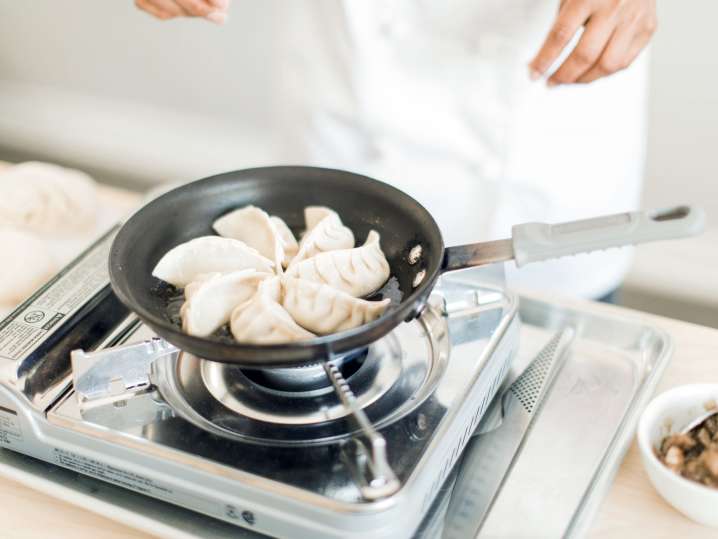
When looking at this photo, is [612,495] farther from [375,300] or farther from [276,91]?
[276,91]

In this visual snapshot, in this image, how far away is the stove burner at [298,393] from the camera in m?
0.73

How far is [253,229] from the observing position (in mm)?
857

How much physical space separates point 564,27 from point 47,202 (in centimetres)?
73

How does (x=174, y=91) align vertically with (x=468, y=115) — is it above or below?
below

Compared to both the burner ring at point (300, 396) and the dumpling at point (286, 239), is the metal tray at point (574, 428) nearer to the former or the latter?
the burner ring at point (300, 396)

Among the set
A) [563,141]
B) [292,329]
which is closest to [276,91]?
[563,141]

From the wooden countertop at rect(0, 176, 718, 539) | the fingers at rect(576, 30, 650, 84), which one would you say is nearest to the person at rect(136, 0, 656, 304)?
the fingers at rect(576, 30, 650, 84)

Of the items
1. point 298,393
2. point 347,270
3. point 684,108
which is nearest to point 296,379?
point 298,393

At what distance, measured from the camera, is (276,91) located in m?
1.28

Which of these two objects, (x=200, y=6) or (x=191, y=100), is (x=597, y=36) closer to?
(x=200, y=6)

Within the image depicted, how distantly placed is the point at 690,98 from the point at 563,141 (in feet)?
2.20

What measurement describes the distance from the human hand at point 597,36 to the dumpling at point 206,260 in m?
0.36

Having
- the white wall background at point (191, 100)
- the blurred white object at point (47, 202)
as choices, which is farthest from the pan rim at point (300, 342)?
the white wall background at point (191, 100)

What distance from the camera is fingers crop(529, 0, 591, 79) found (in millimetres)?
841
